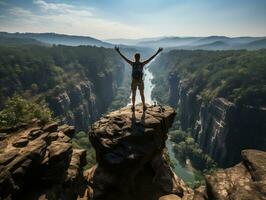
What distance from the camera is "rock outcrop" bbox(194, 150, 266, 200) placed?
55.7ft

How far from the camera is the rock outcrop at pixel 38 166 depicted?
72.0ft

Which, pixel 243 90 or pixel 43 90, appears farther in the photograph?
pixel 43 90

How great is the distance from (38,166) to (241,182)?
54.3 feet

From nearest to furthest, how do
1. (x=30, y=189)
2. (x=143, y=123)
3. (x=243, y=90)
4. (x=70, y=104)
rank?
1. (x=30, y=189)
2. (x=143, y=123)
3. (x=243, y=90)
4. (x=70, y=104)

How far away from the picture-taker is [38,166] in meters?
24.5

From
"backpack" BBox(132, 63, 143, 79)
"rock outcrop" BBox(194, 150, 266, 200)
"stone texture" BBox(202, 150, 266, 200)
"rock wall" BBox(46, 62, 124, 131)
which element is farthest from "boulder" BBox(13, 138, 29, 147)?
"rock wall" BBox(46, 62, 124, 131)

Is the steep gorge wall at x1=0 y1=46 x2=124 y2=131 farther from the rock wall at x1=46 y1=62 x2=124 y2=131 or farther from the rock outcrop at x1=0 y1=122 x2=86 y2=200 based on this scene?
the rock outcrop at x1=0 y1=122 x2=86 y2=200

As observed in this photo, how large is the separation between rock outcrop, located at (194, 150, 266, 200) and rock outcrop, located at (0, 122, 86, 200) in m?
12.5

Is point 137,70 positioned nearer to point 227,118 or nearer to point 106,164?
point 106,164

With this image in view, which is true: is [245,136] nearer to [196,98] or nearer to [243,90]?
[243,90]

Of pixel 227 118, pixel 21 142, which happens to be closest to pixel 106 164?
pixel 21 142

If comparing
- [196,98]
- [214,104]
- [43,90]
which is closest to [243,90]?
[214,104]

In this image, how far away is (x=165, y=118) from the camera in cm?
2934

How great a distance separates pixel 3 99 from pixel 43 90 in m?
35.7
